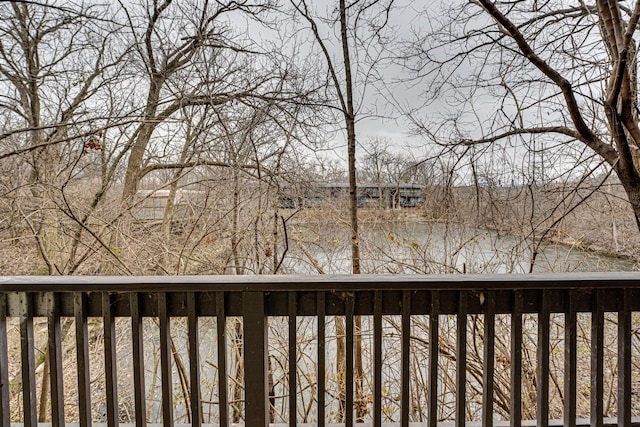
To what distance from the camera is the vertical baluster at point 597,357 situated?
1408 millimetres

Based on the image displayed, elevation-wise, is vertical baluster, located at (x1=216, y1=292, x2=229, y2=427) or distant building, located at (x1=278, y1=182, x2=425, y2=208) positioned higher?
distant building, located at (x1=278, y1=182, x2=425, y2=208)

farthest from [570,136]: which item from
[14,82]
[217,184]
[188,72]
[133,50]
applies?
[14,82]

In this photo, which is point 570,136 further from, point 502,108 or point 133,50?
point 133,50

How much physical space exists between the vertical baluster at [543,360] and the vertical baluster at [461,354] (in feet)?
0.99

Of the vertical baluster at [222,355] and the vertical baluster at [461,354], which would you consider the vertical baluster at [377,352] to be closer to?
the vertical baluster at [461,354]

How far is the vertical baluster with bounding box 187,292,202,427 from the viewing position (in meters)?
1.38

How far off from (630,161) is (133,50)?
4.10 m

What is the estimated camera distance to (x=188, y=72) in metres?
3.36

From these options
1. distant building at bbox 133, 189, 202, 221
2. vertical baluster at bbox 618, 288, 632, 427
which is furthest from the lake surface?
vertical baluster at bbox 618, 288, 632, 427

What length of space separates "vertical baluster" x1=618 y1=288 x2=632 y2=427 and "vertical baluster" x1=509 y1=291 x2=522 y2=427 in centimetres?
41

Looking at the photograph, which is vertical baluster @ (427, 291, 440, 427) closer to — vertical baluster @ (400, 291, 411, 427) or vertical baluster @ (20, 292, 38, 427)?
vertical baluster @ (400, 291, 411, 427)

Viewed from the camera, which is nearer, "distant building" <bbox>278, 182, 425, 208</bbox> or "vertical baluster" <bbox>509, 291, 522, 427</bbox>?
"vertical baluster" <bbox>509, 291, 522, 427</bbox>

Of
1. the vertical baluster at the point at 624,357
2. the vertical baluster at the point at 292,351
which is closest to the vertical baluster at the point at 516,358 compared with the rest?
the vertical baluster at the point at 624,357

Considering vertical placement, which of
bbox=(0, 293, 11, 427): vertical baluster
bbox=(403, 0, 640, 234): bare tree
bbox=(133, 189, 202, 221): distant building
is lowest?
bbox=(0, 293, 11, 427): vertical baluster
